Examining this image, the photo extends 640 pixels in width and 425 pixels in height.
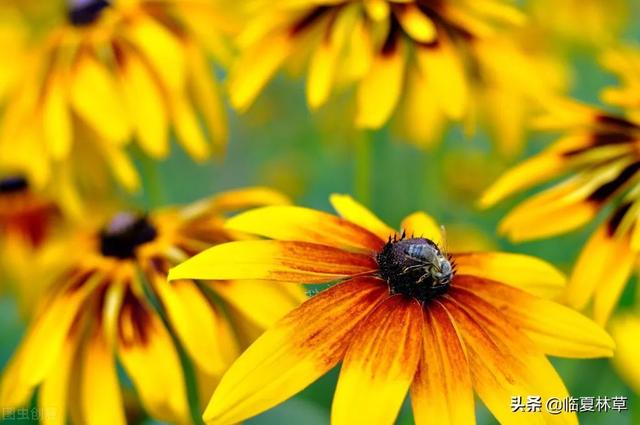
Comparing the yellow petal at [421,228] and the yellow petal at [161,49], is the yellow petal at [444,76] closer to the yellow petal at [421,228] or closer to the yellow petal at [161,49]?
the yellow petal at [421,228]

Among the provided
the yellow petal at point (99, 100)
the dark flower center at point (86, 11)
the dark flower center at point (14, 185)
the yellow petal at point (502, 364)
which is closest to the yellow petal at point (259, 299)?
the yellow petal at point (502, 364)

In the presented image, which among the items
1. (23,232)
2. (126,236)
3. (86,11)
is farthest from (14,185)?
(126,236)

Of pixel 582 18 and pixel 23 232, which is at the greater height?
pixel 582 18

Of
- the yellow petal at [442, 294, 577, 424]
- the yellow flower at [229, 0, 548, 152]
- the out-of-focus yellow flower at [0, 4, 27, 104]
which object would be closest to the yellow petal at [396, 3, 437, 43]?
the yellow flower at [229, 0, 548, 152]

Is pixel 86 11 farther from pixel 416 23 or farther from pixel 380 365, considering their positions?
pixel 380 365

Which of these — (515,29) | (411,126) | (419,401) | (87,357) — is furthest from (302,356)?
(515,29)

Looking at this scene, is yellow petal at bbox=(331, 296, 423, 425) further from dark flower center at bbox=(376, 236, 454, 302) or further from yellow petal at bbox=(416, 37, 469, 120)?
yellow petal at bbox=(416, 37, 469, 120)
